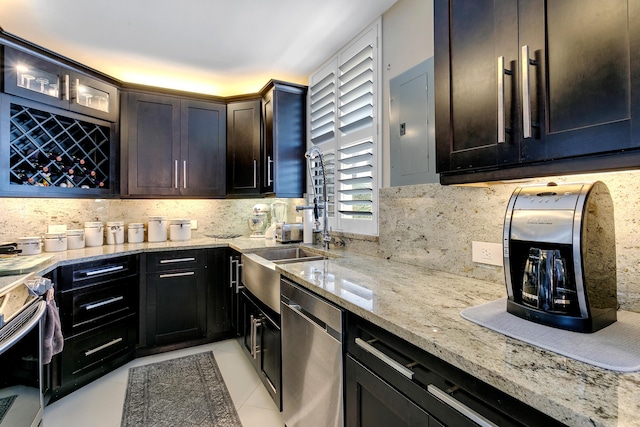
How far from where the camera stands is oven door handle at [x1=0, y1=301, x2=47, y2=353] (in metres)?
1.06

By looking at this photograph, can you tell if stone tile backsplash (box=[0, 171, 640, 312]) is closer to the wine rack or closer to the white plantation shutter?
the wine rack

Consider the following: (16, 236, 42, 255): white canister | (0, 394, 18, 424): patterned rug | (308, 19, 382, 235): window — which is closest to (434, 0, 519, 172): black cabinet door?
(308, 19, 382, 235): window

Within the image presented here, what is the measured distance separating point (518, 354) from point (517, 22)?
96cm

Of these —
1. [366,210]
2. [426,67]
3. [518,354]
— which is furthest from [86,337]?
[426,67]

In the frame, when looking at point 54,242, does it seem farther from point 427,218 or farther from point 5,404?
point 427,218

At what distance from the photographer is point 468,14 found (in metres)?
1.12

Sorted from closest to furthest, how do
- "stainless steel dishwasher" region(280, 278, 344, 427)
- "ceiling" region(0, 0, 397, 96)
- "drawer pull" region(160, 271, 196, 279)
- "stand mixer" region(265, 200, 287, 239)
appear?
"stainless steel dishwasher" region(280, 278, 344, 427) < "ceiling" region(0, 0, 397, 96) < "drawer pull" region(160, 271, 196, 279) < "stand mixer" region(265, 200, 287, 239)

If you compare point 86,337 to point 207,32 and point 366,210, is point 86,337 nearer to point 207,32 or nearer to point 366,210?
point 366,210

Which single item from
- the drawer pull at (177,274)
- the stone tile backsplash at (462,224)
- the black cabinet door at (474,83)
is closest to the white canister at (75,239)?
the drawer pull at (177,274)

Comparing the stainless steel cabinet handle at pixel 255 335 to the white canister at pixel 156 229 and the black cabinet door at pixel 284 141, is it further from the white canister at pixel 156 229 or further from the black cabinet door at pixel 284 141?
the white canister at pixel 156 229

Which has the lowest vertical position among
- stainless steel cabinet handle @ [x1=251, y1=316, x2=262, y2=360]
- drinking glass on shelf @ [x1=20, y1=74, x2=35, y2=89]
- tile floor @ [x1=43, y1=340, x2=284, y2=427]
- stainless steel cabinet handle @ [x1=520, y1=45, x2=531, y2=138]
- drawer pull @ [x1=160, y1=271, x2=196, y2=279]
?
tile floor @ [x1=43, y1=340, x2=284, y2=427]

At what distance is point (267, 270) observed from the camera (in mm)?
1916

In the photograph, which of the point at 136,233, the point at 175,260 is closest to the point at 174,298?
the point at 175,260

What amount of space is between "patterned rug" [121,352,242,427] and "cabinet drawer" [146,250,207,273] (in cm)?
76
